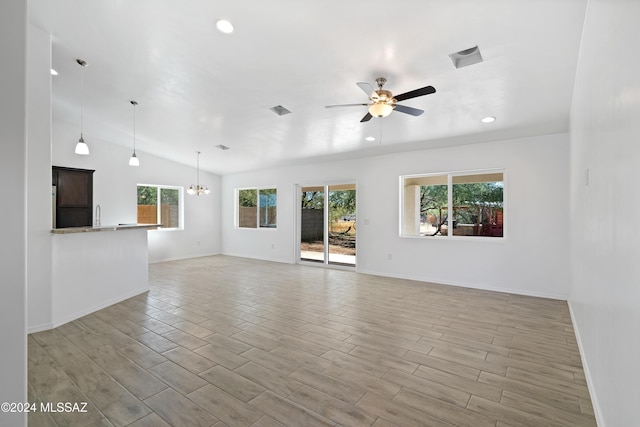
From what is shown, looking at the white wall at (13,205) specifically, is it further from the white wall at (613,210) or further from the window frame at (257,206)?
the window frame at (257,206)

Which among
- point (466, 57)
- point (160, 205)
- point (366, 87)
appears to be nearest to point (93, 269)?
point (366, 87)

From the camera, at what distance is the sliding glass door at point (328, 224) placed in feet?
23.1

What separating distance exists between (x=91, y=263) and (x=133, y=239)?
782 mm

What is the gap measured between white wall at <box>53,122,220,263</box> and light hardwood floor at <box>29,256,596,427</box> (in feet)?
12.7

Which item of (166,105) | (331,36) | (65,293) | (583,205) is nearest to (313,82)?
(331,36)

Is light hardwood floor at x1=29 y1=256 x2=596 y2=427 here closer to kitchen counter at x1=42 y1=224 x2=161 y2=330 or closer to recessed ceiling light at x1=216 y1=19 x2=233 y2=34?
kitchen counter at x1=42 y1=224 x2=161 y2=330

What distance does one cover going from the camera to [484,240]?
5.23 meters

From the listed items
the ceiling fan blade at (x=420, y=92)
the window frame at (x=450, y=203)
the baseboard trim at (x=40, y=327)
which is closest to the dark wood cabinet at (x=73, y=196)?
the baseboard trim at (x=40, y=327)

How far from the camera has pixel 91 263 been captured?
12.7 feet

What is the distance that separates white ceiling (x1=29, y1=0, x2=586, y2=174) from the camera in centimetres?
Answer: 245

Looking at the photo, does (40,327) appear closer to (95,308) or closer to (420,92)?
(95,308)

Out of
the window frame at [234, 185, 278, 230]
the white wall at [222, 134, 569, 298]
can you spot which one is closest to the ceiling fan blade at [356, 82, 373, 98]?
the white wall at [222, 134, 569, 298]

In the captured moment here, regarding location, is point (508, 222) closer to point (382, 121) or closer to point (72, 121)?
point (382, 121)

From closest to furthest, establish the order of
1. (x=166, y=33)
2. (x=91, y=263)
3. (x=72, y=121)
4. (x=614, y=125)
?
(x=614, y=125)
(x=166, y=33)
(x=91, y=263)
(x=72, y=121)
